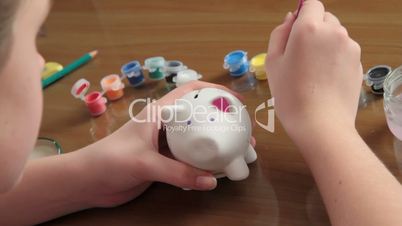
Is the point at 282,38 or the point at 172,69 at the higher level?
the point at 282,38

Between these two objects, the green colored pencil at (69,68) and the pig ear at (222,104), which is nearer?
the pig ear at (222,104)

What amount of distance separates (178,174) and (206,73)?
245mm

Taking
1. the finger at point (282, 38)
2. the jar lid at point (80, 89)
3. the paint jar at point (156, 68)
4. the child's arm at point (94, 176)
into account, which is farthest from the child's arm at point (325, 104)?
the jar lid at point (80, 89)

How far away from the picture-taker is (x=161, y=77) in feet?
2.94

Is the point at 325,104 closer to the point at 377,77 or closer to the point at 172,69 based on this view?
the point at 377,77

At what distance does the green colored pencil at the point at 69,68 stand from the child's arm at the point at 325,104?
397 mm

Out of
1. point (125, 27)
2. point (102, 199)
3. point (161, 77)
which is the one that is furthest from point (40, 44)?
Result: point (102, 199)

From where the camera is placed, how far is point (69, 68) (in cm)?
98

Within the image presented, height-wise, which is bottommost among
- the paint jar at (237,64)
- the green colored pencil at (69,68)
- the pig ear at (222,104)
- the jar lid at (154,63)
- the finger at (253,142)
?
the green colored pencil at (69,68)

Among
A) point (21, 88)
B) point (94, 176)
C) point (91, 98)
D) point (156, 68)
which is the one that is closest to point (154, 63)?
point (156, 68)

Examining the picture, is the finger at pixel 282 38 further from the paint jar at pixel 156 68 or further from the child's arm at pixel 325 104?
the paint jar at pixel 156 68

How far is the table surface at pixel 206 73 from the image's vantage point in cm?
65

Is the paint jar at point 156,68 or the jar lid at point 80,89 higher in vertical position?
the paint jar at point 156,68

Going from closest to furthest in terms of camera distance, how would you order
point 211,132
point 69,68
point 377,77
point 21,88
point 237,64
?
point 21,88 → point 211,132 → point 377,77 → point 237,64 → point 69,68
